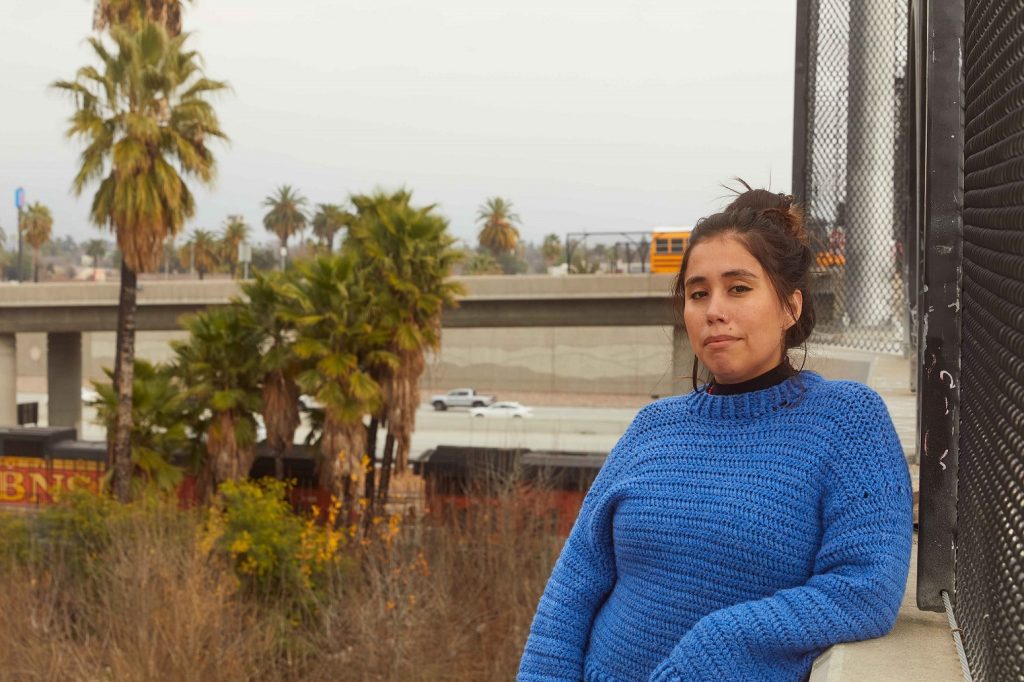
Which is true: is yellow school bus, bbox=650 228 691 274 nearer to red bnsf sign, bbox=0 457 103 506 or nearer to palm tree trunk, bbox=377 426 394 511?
palm tree trunk, bbox=377 426 394 511

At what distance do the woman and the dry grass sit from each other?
17167mm

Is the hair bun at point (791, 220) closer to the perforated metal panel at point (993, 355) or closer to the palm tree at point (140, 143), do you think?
the perforated metal panel at point (993, 355)

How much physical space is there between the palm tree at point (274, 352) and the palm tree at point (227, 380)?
0.23 meters

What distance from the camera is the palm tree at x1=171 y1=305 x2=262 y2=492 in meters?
25.2

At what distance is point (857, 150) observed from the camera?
5.88 m

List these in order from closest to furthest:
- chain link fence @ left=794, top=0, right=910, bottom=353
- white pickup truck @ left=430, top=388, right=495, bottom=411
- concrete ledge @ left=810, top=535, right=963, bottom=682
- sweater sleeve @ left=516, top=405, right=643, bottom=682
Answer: concrete ledge @ left=810, top=535, right=963, bottom=682 < sweater sleeve @ left=516, top=405, right=643, bottom=682 < chain link fence @ left=794, top=0, right=910, bottom=353 < white pickup truck @ left=430, top=388, right=495, bottom=411

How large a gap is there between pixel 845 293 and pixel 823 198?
67 centimetres

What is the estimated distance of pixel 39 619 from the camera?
68.3 feet

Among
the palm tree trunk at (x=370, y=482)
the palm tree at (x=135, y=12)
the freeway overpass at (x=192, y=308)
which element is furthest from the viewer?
the freeway overpass at (x=192, y=308)

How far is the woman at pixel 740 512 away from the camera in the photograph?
5.30 ft

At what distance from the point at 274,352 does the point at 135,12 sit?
8316mm

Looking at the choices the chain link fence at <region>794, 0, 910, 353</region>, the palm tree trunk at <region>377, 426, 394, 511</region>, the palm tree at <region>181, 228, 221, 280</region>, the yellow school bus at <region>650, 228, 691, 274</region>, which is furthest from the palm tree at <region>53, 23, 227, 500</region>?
the palm tree at <region>181, 228, 221, 280</region>

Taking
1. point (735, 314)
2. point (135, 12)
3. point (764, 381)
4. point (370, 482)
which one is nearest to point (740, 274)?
point (735, 314)

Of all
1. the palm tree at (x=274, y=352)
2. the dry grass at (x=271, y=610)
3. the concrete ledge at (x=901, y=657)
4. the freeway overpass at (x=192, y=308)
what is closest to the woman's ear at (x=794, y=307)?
the concrete ledge at (x=901, y=657)
